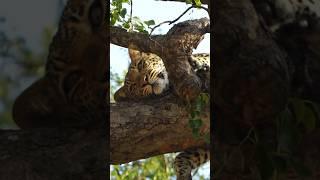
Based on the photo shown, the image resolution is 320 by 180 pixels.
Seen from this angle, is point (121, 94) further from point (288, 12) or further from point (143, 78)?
point (288, 12)

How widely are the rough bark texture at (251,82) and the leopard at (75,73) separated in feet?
0.63

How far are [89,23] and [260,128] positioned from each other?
0.30 meters

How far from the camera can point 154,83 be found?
5.83 ft

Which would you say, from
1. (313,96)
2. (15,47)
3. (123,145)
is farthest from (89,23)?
(123,145)

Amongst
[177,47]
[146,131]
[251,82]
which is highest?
[177,47]

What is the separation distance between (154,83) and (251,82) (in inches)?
34.0

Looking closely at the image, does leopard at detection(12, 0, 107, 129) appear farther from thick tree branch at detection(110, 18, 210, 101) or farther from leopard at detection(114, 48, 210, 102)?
leopard at detection(114, 48, 210, 102)

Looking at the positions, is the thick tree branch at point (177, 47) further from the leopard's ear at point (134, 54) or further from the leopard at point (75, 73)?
the leopard at point (75, 73)

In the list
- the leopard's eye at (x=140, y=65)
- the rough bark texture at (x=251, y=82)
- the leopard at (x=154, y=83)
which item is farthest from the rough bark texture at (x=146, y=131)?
the rough bark texture at (x=251, y=82)

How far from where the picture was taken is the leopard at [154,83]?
1664 millimetres

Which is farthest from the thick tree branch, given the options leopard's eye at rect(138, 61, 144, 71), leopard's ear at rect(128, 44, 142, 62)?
leopard's eye at rect(138, 61, 144, 71)

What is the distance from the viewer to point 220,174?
0.95 metres

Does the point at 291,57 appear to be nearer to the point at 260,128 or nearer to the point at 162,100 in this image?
the point at 260,128

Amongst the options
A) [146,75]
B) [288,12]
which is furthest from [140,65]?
[288,12]
